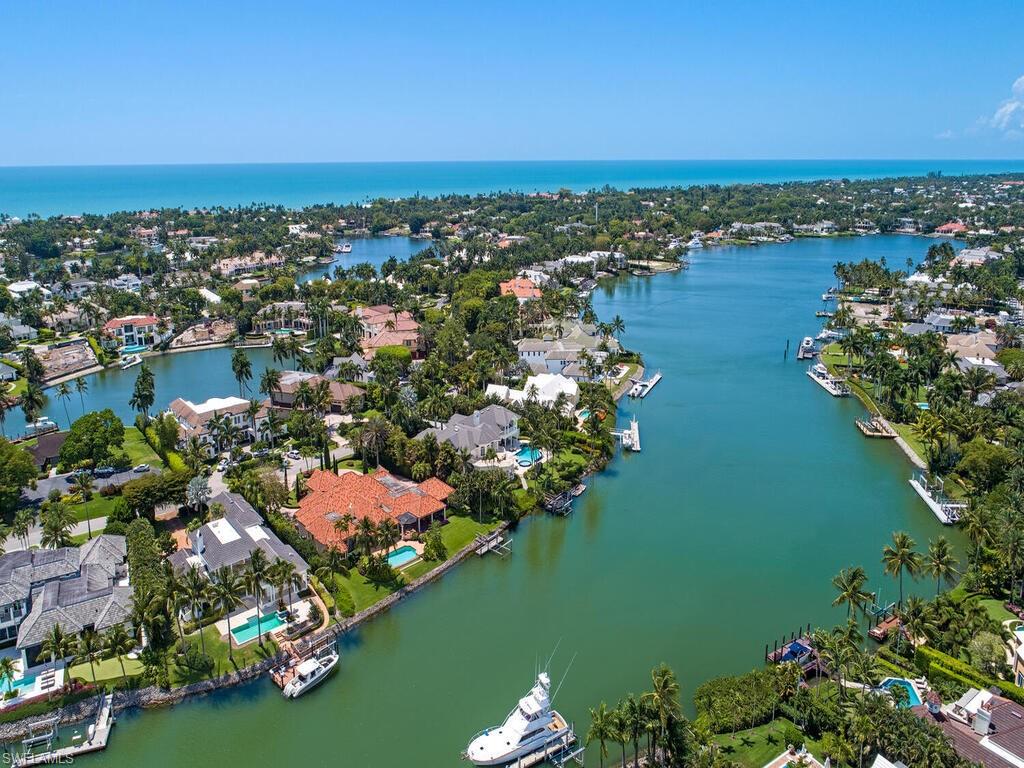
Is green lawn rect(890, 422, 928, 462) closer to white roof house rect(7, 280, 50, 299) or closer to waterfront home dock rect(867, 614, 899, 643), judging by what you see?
waterfront home dock rect(867, 614, 899, 643)

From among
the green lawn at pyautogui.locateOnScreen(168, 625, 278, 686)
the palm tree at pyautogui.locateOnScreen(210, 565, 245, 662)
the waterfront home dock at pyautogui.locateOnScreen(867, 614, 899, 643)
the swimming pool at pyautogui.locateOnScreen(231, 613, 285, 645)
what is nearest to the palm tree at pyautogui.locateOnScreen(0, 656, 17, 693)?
the green lawn at pyautogui.locateOnScreen(168, 625, 278, 686)

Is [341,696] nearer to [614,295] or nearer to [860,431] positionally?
[860,431]

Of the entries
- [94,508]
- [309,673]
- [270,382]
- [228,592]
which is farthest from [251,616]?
[270,382]

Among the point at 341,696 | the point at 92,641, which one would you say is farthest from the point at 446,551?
the point at 92,641

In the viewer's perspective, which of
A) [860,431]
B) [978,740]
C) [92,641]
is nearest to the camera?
[978,740]

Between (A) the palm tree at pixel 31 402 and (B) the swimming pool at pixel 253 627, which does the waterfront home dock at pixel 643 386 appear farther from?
(A) the palm tree at pixel 31 402
